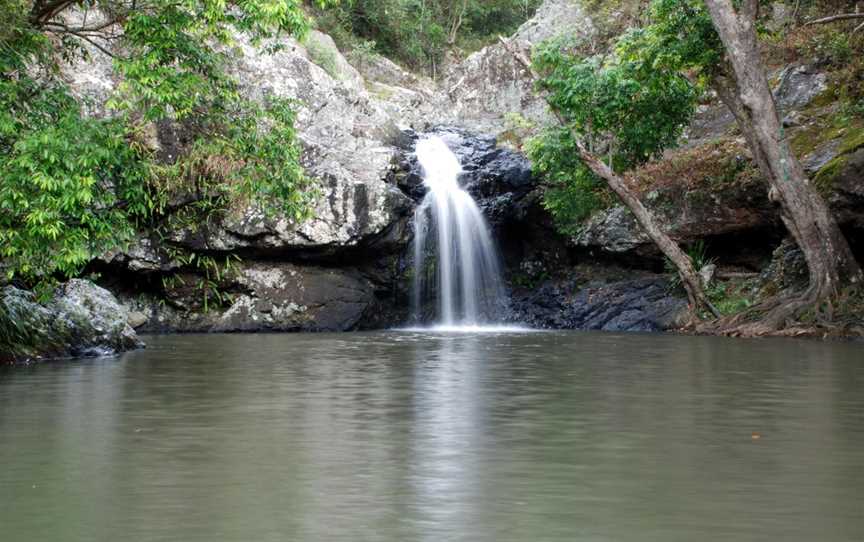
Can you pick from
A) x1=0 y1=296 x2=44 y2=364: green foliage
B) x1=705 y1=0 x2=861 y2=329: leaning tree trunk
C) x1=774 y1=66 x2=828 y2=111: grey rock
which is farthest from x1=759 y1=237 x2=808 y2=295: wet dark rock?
x1=0 y1=296 x2=44 y2=364: green foliage

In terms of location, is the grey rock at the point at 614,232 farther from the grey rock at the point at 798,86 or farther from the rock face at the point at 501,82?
the rock face at the point at 501,82

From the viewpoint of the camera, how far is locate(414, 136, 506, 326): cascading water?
25.0 meters

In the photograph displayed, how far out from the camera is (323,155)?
79.1 feet

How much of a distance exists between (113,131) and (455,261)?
45.0 feet

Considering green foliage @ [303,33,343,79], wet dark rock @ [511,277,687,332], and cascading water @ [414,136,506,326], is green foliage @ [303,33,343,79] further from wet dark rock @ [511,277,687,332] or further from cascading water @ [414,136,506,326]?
wet dark rock @ [511,277,687,332]

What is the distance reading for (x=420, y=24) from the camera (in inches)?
1629

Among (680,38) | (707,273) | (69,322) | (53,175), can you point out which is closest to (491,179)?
(707,273)

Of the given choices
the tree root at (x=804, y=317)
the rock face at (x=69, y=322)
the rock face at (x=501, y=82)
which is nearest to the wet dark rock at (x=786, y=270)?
the tree root at (x=804, y=317)

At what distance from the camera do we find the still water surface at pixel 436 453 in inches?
193

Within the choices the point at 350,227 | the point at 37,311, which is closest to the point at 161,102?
the point at 37,311

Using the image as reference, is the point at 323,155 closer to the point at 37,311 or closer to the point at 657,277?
the point at 657,277

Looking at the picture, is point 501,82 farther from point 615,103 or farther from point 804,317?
point 804,317

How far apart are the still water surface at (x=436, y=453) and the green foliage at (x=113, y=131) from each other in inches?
71.0

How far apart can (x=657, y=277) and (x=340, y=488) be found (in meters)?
18.1
